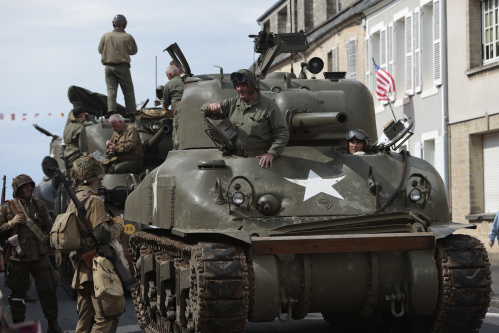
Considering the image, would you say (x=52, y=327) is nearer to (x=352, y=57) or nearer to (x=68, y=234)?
(x=68, y=234)

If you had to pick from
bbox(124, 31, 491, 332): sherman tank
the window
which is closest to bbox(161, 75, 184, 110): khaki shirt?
bbox(124, 31, 491, 332): sherman tank

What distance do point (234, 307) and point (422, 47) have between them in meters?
19.8

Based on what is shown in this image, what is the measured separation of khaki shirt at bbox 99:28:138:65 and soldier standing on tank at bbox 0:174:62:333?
5.97 m

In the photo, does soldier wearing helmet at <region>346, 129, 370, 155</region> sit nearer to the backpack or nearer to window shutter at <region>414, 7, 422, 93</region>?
the backpack

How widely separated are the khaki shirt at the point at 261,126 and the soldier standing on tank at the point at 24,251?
2.89 m

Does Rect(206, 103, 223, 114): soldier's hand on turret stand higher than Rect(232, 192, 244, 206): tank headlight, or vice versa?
Rect(206, 103, 223, 114): soldier's hand on turret

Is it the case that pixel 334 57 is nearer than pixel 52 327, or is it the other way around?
pixel 52 327

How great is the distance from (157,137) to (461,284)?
7.31 meters

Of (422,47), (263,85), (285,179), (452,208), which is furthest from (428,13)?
(285,179)

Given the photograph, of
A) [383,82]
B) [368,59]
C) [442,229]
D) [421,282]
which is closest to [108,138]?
[442,229]

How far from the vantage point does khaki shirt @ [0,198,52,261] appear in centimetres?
1132

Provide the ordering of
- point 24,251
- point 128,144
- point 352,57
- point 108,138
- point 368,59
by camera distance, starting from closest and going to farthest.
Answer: point 24,251 < point 128,144 < point 108,138 < point 368,59 < point 352,57

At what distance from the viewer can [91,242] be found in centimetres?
865

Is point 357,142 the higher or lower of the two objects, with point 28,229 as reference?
higher
